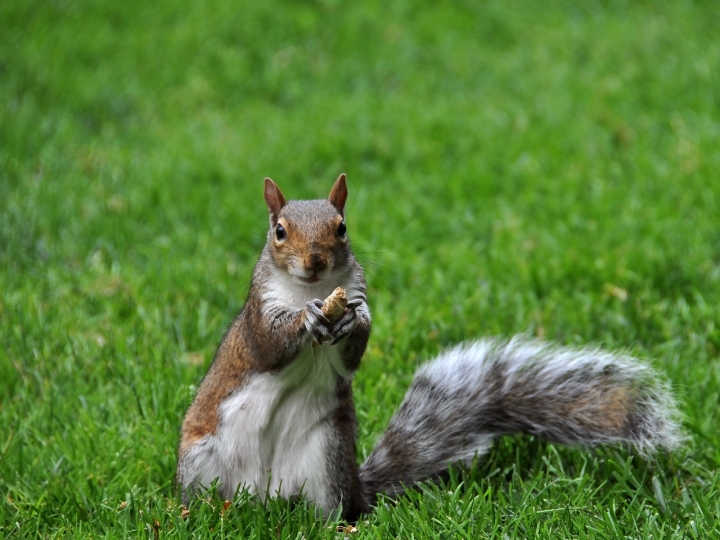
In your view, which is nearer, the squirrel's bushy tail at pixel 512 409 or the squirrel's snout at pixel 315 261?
the squirrel's snout at pixel 315 261

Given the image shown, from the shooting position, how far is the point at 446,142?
472 cm

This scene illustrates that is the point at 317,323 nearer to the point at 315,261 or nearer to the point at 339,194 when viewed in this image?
the point at 315,261

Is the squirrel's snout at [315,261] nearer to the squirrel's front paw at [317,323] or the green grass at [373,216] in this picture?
the squirrel's front paw at [317,323]

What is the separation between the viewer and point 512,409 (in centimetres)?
236

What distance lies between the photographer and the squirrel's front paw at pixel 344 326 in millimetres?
1966

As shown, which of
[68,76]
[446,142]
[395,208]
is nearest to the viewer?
[395,208]

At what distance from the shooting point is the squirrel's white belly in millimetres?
2107

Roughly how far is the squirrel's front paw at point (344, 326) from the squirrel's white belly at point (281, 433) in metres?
0.10

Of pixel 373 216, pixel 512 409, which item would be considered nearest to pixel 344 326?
pixel 512 409

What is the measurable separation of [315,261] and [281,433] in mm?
387

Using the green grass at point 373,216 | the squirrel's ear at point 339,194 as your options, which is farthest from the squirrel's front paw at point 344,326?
the green grass at point 373,216

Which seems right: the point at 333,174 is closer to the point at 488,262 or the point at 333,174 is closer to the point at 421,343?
the point at 488,262

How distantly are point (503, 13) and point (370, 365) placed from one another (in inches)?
148

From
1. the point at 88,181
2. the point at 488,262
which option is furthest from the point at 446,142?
the point at 88,181
